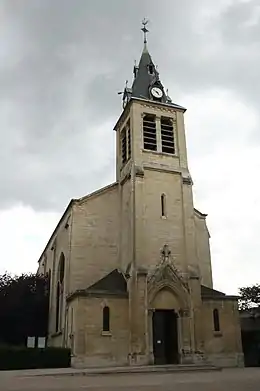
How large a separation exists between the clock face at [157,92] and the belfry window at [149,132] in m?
2.10

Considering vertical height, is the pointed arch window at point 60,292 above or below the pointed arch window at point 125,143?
below

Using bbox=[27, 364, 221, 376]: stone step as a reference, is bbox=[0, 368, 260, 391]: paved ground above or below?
above

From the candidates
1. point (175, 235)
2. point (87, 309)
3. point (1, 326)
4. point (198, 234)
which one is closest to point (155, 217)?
point (175, 235)

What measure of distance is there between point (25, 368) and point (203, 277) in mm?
13090

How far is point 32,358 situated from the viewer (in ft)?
73.4

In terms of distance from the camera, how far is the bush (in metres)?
22.0

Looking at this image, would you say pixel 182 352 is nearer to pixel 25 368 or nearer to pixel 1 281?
pixel 25 368

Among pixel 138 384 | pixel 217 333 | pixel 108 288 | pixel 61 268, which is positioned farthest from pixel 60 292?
pixel 138 384

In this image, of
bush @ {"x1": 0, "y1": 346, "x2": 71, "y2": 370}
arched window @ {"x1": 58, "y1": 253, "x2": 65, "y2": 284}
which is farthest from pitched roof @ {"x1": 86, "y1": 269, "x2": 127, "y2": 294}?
arched window @ {"x1": 58, "y1": 253, "x2": 65, "y2": 284}

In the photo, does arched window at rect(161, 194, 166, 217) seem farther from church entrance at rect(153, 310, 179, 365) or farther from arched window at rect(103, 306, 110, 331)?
arched window at rect(103, 306, 110, 331)

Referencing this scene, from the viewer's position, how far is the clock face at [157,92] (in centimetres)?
3128

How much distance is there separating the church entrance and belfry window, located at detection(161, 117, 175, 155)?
36.4 feet

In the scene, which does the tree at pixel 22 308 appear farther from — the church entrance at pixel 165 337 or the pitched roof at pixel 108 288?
the church entrance at pixel 165 337

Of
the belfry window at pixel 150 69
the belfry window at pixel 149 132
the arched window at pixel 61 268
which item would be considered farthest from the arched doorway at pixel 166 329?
the belfry window at pixel 150 69
